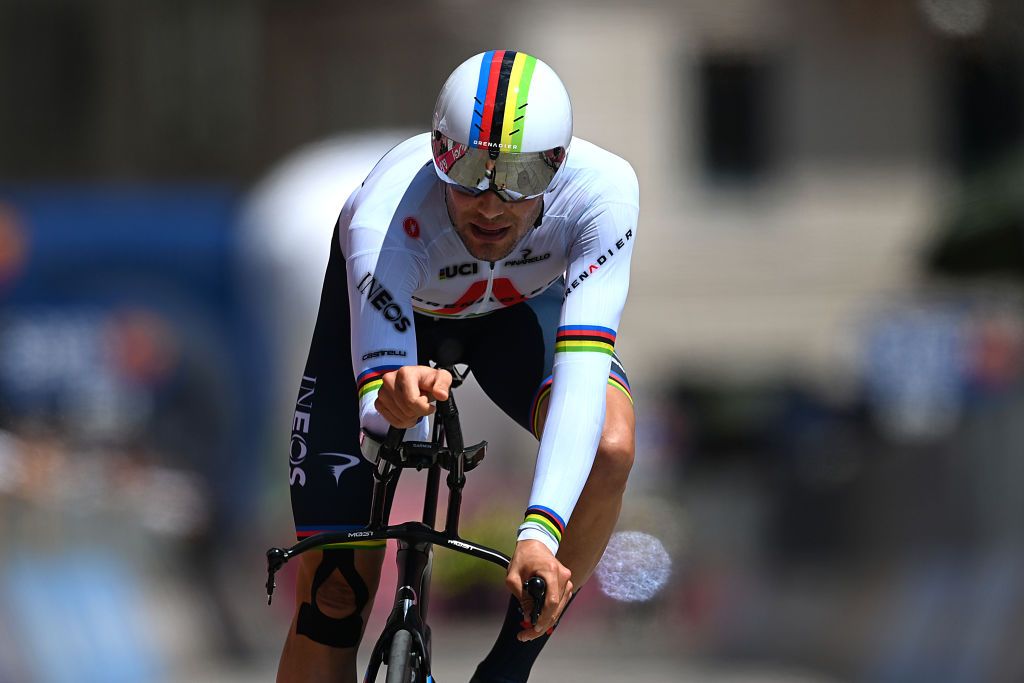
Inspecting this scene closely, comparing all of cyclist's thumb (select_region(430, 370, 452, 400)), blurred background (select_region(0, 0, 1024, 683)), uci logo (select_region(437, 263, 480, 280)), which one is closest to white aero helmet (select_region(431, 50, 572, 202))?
uci logo (select_region(437, 263, 480, 280))

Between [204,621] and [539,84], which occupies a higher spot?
[539,84]

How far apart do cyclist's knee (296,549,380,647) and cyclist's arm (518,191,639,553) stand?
0.92 meters

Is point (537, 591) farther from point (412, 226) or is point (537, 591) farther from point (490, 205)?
point (412, 226)

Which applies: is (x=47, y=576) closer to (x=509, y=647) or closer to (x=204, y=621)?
(x=204, y=621)

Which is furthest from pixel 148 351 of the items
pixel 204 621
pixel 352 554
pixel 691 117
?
pixel 352 554

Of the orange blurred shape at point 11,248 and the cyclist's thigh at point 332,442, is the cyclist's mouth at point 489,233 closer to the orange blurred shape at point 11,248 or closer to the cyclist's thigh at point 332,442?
the cyclist's thigh at point 332,442

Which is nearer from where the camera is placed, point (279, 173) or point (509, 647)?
point (509, 647)

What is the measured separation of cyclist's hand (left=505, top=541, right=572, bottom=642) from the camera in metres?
4.04

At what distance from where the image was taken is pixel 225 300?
18.5m

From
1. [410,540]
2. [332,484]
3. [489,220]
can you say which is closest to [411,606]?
[410,540]

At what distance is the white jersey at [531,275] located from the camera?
4328 mm

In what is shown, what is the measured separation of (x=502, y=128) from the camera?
4.26 metres

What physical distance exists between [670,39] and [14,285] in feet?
32.6

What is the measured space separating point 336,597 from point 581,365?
118cm
